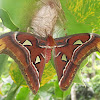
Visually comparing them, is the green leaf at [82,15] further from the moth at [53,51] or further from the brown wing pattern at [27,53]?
the brown wing pattern at [27,53]

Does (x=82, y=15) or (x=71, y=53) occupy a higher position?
(x=82, y=15)

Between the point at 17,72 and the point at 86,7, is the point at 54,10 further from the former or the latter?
the point at 17,72

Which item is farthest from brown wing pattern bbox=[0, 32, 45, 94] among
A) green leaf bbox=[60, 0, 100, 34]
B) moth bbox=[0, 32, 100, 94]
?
green leaf bbox=[60, 0, 100, 34]

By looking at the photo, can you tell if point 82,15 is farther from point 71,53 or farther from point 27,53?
point 27,53

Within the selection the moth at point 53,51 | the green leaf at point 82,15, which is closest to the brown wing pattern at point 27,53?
the moth at point 53,51

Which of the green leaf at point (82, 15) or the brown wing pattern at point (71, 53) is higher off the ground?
the green leaf at point (82, 15)

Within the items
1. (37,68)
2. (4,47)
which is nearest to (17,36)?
(4,47)

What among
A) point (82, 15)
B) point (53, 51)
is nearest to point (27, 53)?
point (53, 51)

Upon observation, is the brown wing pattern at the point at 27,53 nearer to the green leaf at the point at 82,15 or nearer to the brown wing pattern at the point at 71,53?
the brown wing pattern at the point at 71,53

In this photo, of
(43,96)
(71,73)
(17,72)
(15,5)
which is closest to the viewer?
(15,5)
